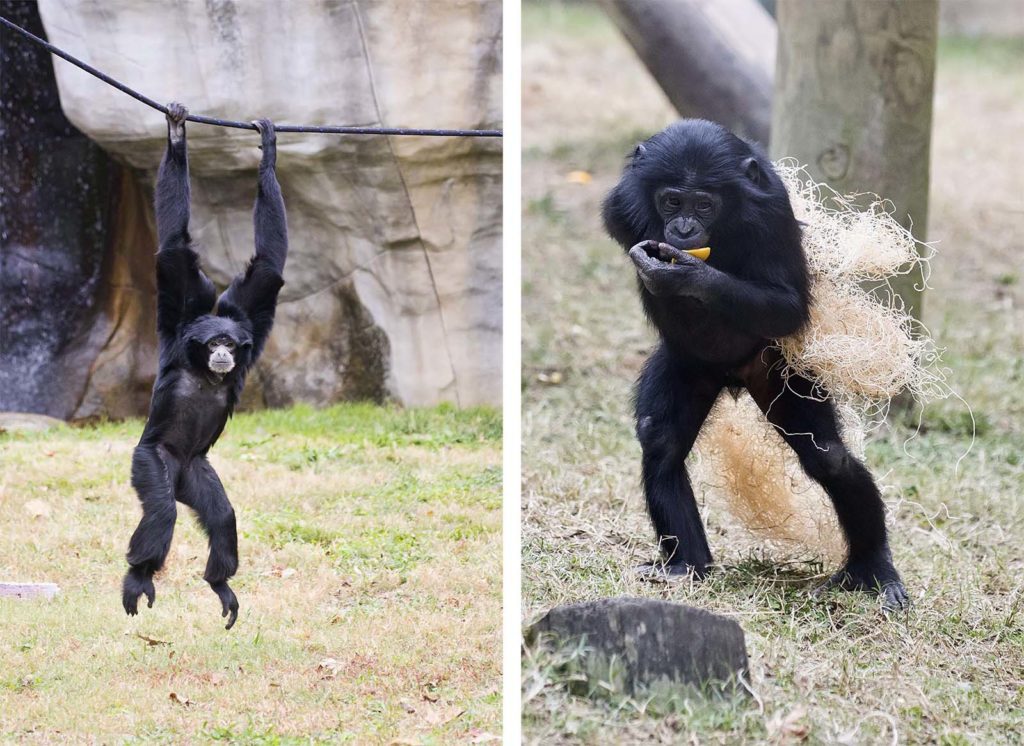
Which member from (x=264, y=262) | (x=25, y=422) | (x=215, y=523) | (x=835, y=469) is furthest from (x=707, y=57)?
(x=215, y=523)

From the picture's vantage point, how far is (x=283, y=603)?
5289 millimetres

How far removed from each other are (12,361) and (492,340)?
358cm

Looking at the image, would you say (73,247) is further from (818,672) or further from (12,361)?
(818,672)

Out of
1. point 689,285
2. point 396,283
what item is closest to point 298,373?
point 396,283

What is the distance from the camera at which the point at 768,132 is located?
29.6ft

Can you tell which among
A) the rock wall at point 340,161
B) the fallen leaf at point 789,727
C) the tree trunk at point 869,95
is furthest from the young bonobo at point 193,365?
the tree trunk at point 869,95

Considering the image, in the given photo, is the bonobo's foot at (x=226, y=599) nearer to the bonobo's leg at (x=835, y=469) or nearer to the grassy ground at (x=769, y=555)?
the grassy ground at (x=769, y=555)

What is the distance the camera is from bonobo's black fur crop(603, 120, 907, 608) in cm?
451

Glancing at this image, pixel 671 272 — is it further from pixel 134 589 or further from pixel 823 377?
pixel 134 589

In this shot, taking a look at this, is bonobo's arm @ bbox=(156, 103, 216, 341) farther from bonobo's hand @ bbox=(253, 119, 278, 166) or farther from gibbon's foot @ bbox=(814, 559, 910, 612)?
gibbon's foot @ bbox=(814, 559, 910, 612)

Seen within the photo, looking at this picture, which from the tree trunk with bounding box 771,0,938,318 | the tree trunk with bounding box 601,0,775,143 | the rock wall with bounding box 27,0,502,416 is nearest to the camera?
the tree trunk with bounding box 771,0,938,318

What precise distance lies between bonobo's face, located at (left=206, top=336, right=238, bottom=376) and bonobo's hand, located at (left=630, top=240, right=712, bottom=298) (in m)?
1.52

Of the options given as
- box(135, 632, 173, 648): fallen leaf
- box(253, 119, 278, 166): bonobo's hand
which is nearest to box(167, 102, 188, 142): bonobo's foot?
box(253, 119, 278, 166): bonobo's hand

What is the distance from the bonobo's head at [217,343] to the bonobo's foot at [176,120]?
2.23 feet
